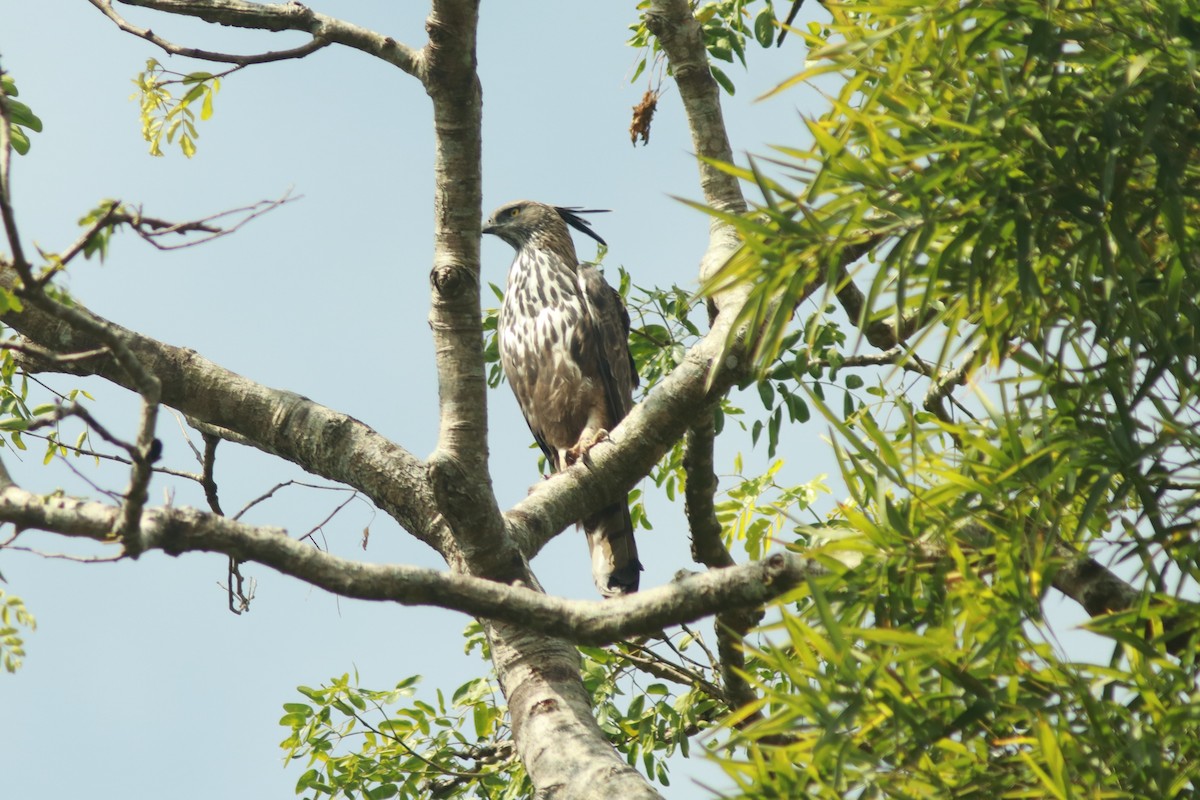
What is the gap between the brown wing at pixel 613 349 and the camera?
5.49 meters

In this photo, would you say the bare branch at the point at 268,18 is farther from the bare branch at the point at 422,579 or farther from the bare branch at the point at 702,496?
the bare branch at the point at 422,579

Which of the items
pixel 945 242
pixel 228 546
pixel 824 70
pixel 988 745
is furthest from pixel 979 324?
pixel 228 546

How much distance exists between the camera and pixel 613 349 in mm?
5527

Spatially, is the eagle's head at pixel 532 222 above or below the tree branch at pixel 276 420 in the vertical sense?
above

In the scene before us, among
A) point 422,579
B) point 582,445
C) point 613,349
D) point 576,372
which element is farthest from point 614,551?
point 422,579

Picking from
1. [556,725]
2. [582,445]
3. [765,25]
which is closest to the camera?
[556,725]

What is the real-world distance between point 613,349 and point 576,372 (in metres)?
0.23

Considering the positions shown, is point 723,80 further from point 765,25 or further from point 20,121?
point 20,121


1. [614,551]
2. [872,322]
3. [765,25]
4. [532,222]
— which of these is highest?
[532,222]

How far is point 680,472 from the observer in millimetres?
4484

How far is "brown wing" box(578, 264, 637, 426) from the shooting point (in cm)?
549

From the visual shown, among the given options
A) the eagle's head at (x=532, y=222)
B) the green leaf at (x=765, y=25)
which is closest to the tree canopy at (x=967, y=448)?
the green leaf at (x=765, y=25)

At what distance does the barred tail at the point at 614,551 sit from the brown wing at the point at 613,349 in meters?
0.51

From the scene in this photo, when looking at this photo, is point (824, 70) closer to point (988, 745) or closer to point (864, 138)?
point (864, 138)
